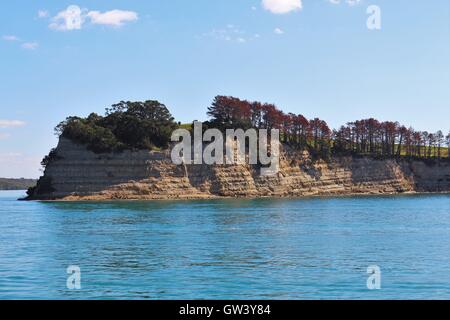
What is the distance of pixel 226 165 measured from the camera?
127 metres

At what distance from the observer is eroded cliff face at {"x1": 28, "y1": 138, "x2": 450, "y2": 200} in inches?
4567

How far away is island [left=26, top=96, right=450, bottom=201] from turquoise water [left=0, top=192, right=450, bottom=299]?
56527 mm

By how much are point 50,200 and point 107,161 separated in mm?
14010

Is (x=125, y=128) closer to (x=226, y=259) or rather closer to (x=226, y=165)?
(x=226, y=165)

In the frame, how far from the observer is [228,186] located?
413 ft

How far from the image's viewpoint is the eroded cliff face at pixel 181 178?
11600cm
